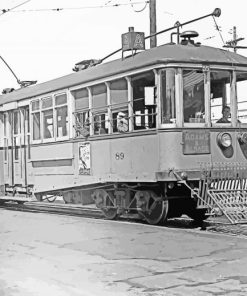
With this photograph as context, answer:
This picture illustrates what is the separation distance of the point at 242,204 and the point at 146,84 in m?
2.98

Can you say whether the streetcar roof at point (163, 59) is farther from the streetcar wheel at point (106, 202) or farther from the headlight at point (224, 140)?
the streetcar wheel at point (106, 202)

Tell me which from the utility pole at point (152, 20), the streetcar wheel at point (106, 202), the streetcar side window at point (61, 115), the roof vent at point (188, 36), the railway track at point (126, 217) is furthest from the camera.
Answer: the utility pole at point (152, 20)

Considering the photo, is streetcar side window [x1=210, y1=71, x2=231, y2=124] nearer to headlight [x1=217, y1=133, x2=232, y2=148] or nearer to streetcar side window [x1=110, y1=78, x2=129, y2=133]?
headlight [x1=217, y1=133, x2=232, y2=148]

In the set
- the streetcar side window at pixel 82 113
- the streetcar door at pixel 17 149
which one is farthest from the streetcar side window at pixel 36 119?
the streetcar side window at pixel 82 113

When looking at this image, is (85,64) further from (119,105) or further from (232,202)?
(232,202)

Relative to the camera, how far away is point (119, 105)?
40.2ft

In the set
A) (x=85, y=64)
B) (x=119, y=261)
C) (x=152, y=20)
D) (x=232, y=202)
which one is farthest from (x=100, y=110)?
(x=152, y=20)

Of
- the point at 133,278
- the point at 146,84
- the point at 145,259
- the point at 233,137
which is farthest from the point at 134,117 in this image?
the point at 133,278

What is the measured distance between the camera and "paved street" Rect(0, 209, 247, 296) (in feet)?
21.6

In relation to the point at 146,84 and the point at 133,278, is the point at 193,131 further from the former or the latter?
the point at 133,278

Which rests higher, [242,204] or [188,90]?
[188,90]

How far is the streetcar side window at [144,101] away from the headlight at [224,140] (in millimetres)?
1340

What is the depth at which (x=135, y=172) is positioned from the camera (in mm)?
11812

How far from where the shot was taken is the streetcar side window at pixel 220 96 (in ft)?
38.8
